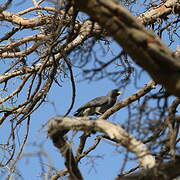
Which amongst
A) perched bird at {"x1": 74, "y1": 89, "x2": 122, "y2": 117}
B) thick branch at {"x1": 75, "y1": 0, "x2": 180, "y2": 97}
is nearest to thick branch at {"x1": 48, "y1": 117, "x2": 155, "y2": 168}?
thick branch at {"x1": 75, "y1": 0, "x2": 180, "y2": 97}

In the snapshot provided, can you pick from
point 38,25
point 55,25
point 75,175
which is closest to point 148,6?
point 38,25

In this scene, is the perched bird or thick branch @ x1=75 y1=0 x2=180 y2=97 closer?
thick branch @ x1=75 y1=0 x2=180 y2=97

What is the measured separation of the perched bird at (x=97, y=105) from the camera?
985 centimetres

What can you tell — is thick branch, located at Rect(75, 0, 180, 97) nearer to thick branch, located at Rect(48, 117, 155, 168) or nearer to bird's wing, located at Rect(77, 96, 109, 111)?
thick branch, located at Rect(48, 117, 155, 168)

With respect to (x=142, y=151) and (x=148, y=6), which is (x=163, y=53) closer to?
(x=142, y=151)

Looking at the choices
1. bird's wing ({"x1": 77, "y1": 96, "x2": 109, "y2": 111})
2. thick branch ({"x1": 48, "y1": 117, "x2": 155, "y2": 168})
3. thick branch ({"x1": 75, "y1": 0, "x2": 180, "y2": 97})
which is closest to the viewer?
thick branch ({"x1": 75, "y1": 0, "x2": 180, "y2": 97})

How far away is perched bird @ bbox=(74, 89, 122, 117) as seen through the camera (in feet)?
32.3

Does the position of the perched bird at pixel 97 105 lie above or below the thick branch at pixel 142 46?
above

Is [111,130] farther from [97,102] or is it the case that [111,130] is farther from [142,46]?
[97,102]

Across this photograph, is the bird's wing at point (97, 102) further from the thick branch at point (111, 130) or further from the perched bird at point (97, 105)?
the thick branch at point (111, 130)

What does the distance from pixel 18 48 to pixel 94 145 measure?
1.70 meters

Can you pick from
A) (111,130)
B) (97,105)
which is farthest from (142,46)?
(97,105)

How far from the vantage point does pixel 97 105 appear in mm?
9977

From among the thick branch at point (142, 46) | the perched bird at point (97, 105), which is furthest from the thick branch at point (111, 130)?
the perched bird at point (97, 105)
